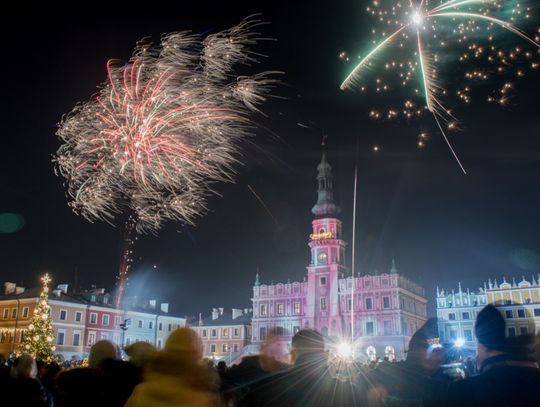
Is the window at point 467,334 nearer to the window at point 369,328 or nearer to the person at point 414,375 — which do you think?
the window at point 369,328

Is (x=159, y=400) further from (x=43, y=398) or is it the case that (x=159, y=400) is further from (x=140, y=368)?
(x=43, y=398)

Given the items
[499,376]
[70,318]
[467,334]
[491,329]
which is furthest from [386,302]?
[499,376]

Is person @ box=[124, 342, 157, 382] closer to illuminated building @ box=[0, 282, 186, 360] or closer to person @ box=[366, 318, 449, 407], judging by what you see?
person @ box=[366, 318, 449, 407]

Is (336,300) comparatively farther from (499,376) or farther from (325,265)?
(499,376)

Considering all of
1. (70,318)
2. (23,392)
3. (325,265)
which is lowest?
(23,392)

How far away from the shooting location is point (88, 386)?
13.3 feet

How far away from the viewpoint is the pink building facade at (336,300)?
5338 cm

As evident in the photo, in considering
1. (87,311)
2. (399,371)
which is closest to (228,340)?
(87,311)

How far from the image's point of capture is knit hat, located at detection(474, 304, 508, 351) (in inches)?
109

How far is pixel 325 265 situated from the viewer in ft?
190

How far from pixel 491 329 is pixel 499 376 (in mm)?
301

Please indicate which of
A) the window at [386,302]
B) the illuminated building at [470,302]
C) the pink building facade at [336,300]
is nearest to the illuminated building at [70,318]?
the pink building facade at [336,300]

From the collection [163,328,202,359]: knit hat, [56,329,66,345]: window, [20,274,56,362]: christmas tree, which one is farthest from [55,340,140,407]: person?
[56,329,66,345]: window

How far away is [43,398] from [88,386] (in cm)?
93
